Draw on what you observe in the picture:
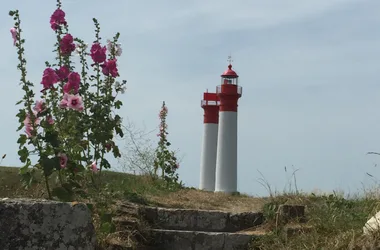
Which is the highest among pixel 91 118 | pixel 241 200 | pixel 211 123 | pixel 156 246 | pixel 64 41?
pixel 211 123

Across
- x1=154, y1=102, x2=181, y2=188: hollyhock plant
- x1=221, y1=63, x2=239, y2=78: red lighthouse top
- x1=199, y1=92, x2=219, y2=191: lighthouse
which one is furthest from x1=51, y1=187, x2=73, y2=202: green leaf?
x1=199, y1=92, x2=219, y2=191: lighthouse

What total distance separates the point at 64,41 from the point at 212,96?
13425 millimetres

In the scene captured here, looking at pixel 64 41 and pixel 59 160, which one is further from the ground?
pixel 64 41

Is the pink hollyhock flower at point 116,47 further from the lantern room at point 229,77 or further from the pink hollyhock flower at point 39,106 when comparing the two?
the lantern room at point 229,77

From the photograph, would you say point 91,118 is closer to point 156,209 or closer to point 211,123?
point 156,209

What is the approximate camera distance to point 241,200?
931 cm

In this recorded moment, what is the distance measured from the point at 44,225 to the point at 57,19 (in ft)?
11.4

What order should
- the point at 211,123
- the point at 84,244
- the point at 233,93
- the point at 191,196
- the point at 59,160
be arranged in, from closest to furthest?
the point at 84,244, the point at 59,160, the point at 191,196, the point at 233,93, the point at 211,123

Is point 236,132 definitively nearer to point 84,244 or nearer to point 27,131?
point 27,131

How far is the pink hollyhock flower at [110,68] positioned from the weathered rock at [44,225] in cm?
328

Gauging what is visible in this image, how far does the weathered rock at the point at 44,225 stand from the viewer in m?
3.35

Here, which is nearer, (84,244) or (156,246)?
(84,244)

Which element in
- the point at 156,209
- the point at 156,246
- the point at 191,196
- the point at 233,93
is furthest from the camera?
the point at 233,93

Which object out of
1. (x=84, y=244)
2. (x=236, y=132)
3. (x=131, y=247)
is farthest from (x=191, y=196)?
(x=236, y=132)
